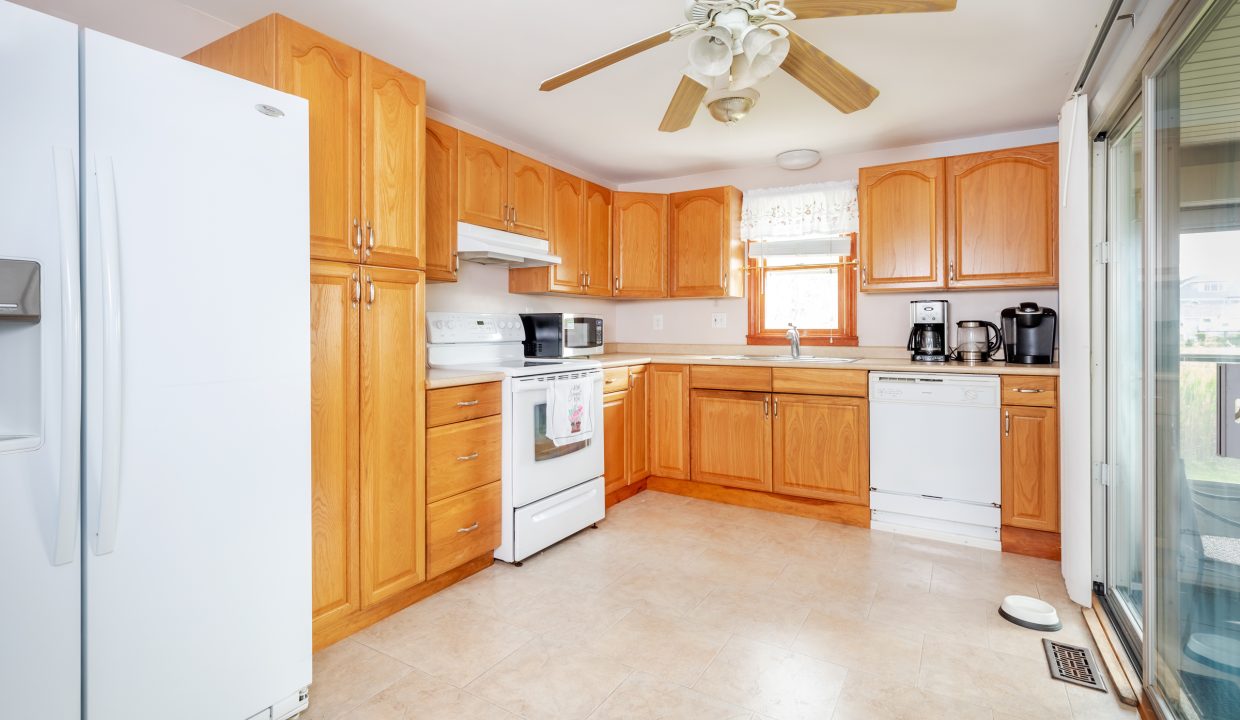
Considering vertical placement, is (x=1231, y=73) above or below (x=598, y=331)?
above

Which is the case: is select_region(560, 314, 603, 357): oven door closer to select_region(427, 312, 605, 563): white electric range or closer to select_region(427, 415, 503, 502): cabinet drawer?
select_region(427, 312, 605, 563): white electric range

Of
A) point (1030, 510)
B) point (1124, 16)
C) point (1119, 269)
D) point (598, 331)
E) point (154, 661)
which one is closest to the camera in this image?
point (154, 661)

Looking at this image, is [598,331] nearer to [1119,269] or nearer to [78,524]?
[1119,269]

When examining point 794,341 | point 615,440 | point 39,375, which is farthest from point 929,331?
point 39,375

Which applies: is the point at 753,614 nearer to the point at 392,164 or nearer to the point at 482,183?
the point at 392,164

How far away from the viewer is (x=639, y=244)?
14.1ft

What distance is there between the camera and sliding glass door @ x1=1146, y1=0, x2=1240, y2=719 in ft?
4.16

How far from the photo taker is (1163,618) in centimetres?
164

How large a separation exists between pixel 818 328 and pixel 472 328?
2386 mm

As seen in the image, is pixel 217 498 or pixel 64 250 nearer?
pixel 64 250

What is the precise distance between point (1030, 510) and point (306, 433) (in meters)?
3.32

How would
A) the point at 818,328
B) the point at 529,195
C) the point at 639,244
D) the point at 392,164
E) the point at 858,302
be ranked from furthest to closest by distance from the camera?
the point at 639,244
the point at 818,328
the point at 858,302
the point at 529,195
the point at 392,164

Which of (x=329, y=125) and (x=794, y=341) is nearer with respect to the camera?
(x=329, y=125)

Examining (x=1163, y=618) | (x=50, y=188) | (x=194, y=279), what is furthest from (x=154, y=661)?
(x=1163, y=618)
